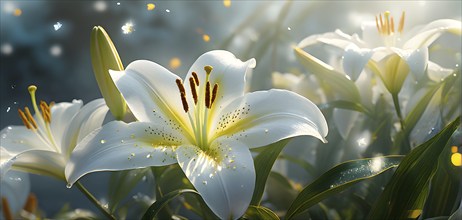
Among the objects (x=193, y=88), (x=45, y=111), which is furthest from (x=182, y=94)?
(x=45, y=111)

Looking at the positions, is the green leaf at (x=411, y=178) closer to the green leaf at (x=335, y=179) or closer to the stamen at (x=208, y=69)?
the green leaf at (x=335, y=179)

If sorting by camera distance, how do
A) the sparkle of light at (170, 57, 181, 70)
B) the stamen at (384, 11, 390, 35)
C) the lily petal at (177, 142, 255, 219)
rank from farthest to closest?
the sparkle of light at (170, 57, 181, 70)
the stamen at (384, 11, 390, 35)
the lily petal at (177, 142, 255, 219)

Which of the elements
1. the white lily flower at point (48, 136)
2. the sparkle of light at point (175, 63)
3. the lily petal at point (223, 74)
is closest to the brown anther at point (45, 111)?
the white lily flower at point (48, 136)

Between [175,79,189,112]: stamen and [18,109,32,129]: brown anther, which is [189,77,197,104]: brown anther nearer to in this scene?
[175,79,189,112]: stamen

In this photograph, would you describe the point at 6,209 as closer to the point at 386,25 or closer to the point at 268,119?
the point at 268,119

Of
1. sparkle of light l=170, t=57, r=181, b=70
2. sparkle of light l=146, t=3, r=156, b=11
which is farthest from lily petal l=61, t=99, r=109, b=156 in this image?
sparkle of light l=170, t=57, r=181, b=70
